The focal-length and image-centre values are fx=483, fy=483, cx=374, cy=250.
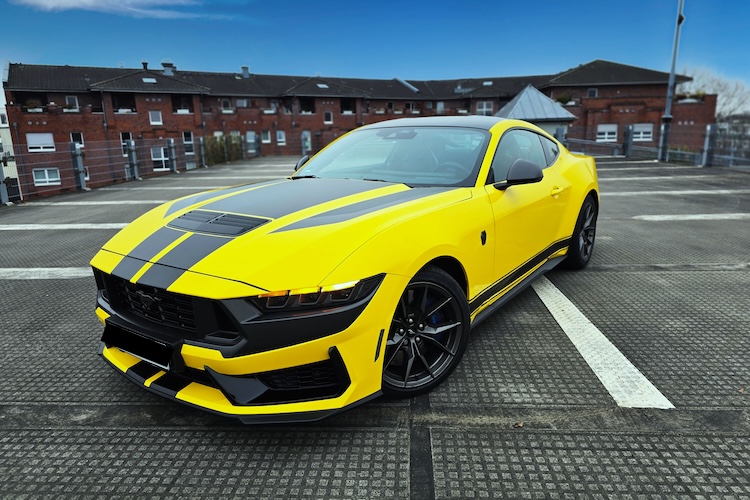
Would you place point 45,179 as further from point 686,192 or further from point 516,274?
point 686,192

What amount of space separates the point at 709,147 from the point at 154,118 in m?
36.6

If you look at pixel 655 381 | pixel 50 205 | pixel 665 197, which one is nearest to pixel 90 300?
pixel 655 381

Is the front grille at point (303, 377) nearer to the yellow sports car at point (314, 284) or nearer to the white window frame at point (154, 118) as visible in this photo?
the yellow sports car at point (314, 284)

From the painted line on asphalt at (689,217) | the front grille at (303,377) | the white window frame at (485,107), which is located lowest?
the painted line on asphalt at (689,217)

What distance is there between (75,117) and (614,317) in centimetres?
4117

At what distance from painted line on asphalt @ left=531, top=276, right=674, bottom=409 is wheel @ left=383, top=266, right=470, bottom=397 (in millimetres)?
829

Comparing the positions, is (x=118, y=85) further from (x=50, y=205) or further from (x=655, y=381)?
(x=655, y=381)

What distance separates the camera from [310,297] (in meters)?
1.94

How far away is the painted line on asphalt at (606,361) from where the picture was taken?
8.04 feet

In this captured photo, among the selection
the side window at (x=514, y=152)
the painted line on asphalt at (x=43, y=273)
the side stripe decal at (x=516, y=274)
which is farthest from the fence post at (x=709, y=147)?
the painted line on asphalt at (x=43, y=273)

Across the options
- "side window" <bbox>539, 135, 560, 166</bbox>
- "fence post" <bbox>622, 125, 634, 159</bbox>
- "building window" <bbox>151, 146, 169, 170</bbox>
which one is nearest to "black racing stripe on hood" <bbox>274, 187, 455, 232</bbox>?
"side window" <bbox>539, 135, 560, 166</bbox>

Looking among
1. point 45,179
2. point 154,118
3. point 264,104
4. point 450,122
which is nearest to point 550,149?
point 450,122

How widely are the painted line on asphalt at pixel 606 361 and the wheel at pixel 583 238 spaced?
0.75 m

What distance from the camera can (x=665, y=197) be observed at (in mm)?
9562
